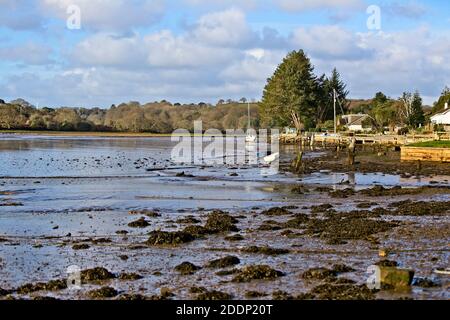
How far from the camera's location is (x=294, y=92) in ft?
344

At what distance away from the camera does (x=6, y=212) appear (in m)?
24.2

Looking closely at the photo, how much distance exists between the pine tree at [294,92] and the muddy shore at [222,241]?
72575mm

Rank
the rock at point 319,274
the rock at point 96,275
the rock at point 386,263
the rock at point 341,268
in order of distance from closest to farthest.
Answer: the rock at point 319,274 < the rock at point 96,275 < the rock at point 341,268 < the rock at point 386,263

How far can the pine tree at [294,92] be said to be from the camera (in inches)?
4134

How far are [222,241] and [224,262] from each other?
313cm

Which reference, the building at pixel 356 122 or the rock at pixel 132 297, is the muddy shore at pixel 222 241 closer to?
the rock at pixel 132 297

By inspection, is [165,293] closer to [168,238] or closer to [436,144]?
[168,238]

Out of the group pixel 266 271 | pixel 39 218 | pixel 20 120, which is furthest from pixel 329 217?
pixel 20 120

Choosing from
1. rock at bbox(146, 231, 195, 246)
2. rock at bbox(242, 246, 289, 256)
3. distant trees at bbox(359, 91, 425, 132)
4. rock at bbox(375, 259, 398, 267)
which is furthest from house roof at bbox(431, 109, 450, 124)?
rock at bbox(375, 259, 398, 267)

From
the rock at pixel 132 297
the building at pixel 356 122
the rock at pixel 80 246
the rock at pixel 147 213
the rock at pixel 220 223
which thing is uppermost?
the building at pixel 356 122

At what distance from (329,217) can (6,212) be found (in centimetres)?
1258

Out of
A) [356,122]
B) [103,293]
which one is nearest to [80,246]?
[103,293]

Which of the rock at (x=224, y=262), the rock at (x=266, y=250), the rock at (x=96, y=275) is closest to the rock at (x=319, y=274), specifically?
the rock at (x=224, y=262)

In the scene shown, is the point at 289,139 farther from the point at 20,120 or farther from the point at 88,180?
the point at 20,120
